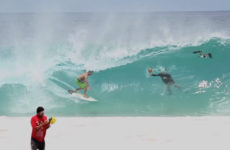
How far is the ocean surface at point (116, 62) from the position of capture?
9336 mm

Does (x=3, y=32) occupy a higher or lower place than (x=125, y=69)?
higher

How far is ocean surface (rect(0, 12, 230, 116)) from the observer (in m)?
9.34

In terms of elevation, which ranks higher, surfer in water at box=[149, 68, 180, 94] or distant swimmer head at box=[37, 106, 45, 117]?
surfer in water at box=[149, 68, 180, 94]

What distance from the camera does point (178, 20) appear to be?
34.4 ft
